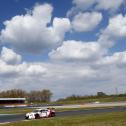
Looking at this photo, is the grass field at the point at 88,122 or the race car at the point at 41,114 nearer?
the grass field at the point at 88,122

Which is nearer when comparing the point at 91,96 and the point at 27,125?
the point at 27,125

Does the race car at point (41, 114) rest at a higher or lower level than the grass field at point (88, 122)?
higher

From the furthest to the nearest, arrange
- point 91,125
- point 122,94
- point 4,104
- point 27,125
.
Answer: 1. point 122,94
2. point 4,104
3. point 27,125
4. point 91,125

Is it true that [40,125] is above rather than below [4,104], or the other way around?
below

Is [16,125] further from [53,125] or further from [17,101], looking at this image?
Answer: [17,101]

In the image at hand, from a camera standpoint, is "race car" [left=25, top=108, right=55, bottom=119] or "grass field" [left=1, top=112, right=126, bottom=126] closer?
"grass field" [left=1, top=112, right=126, bottom=126]

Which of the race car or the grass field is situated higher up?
the race car

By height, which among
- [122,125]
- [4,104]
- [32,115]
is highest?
[4,104]

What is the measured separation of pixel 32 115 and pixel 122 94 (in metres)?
139

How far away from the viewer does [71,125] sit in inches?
1375

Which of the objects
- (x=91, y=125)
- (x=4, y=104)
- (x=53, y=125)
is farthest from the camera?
(x=4, y=104)

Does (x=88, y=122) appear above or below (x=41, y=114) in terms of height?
below

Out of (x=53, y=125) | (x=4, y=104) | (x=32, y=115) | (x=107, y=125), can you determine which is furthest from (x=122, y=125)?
(x=4, y=104)

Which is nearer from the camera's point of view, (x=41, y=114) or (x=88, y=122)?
(x=88, y=122)
